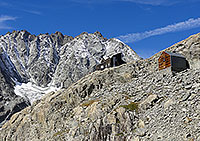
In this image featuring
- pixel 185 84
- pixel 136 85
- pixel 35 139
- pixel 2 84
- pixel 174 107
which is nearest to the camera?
pixel 174 107

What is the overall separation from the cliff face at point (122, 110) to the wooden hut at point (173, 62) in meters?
2.04

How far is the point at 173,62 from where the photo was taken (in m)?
49.8

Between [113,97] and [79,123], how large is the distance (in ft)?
25.8

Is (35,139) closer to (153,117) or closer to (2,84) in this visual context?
(153,117)

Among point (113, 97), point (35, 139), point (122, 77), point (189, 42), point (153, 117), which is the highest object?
point (189, 42)

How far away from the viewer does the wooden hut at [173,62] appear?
4946 centimetres

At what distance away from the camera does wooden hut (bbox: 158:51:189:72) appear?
49.5m

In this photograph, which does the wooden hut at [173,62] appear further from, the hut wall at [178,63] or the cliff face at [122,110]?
the cliff face at [122,110]

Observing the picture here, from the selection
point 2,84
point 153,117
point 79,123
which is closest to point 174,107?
point 153,117

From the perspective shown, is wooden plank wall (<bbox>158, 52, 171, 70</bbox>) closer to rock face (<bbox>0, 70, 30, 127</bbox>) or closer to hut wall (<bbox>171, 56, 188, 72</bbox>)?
hut wall (<bbox>171, 56, 188, 72</bbox>)

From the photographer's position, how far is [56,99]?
188 ft

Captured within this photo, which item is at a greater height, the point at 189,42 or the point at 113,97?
the point at 189,42

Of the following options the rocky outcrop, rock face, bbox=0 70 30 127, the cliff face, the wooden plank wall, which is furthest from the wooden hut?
rock face, bbox=0 70 30 127

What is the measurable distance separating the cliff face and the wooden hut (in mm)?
2044
